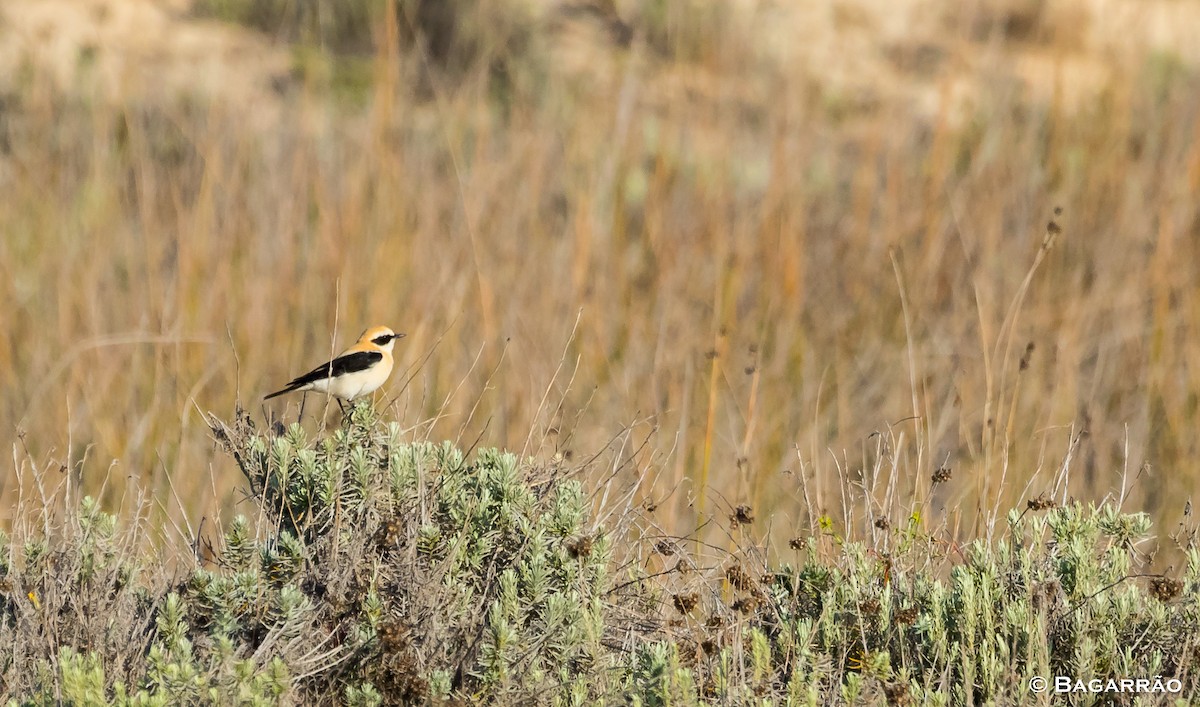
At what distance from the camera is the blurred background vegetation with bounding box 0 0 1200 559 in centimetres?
486

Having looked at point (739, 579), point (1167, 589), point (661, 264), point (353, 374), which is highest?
point (1167, 589)

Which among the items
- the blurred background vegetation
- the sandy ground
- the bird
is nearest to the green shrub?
the bird

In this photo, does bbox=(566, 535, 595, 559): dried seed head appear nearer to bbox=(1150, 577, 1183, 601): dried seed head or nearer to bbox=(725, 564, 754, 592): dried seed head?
bbox=(725, 564, 754, 592): dried seed head

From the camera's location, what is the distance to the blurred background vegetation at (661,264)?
191 inches

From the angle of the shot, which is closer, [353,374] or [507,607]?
[507,607]

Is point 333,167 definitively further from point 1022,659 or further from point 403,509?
point 1022,659

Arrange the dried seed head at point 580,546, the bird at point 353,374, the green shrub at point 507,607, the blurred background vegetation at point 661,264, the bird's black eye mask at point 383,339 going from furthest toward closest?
the blurred background vegetation at point 661,264 → the bird's black eye mask at point 383,339 → the bird at point 353,374 → the dried seed head at point 580,546 → the green shrub at point 507,607

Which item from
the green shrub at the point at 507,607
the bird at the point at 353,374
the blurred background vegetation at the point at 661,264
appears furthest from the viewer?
the blurred background vegetation at the point at 661,264

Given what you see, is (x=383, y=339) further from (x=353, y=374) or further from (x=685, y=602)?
(x=685, y=602)

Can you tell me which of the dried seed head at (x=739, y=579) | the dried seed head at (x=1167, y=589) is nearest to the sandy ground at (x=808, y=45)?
the dried seed head at (x=1167, y=589)

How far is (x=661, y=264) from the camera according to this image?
5.55m

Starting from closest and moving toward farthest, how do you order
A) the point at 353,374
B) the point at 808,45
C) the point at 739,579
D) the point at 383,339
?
the point at 739,579, the point at 353,374, the point at 383,339, the point at 808,45

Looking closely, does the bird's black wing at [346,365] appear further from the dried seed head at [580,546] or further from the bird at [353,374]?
the dried seed head at [580,546]

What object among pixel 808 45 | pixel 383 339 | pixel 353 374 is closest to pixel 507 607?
pixel 353 374
